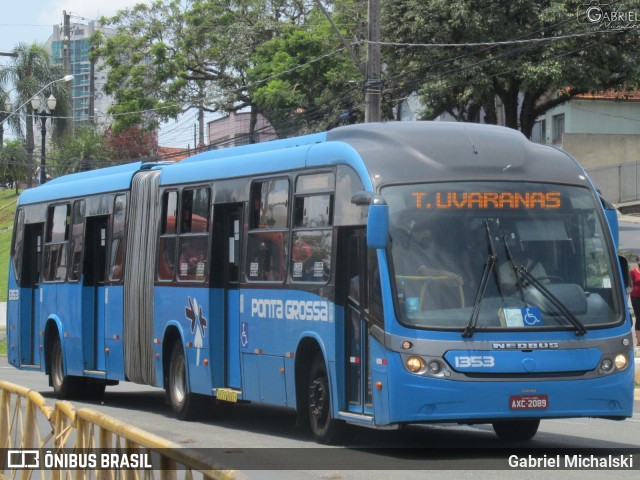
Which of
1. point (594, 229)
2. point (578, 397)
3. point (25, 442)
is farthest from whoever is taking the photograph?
point (594, 229)

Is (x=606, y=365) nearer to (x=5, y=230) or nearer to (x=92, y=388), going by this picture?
(x=92, y=388)

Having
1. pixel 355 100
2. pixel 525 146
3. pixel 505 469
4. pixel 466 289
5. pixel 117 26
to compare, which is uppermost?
pixel 117 26

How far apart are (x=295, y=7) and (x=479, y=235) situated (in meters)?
48.0

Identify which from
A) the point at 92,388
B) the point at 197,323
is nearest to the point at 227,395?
the point at 197,323

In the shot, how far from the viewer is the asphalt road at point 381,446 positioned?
10133mm

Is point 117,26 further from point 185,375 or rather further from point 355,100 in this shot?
point 185,375

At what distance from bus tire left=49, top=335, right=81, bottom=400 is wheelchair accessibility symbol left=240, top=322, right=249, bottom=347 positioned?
6685 mm

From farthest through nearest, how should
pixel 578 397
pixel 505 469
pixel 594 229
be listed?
pixel 594 229 < pixel 578 397 < pixel 505 469

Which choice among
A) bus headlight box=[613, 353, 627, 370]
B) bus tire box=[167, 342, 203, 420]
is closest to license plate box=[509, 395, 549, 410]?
bus headlight box=[613, 353, 627, 370]

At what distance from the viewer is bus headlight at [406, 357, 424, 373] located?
35.2 ft

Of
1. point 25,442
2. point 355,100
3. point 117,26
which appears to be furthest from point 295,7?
point 25,442

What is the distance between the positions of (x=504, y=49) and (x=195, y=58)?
88.9ft

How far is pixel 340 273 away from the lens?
12070 mm

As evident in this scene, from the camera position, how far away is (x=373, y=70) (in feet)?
76.6
